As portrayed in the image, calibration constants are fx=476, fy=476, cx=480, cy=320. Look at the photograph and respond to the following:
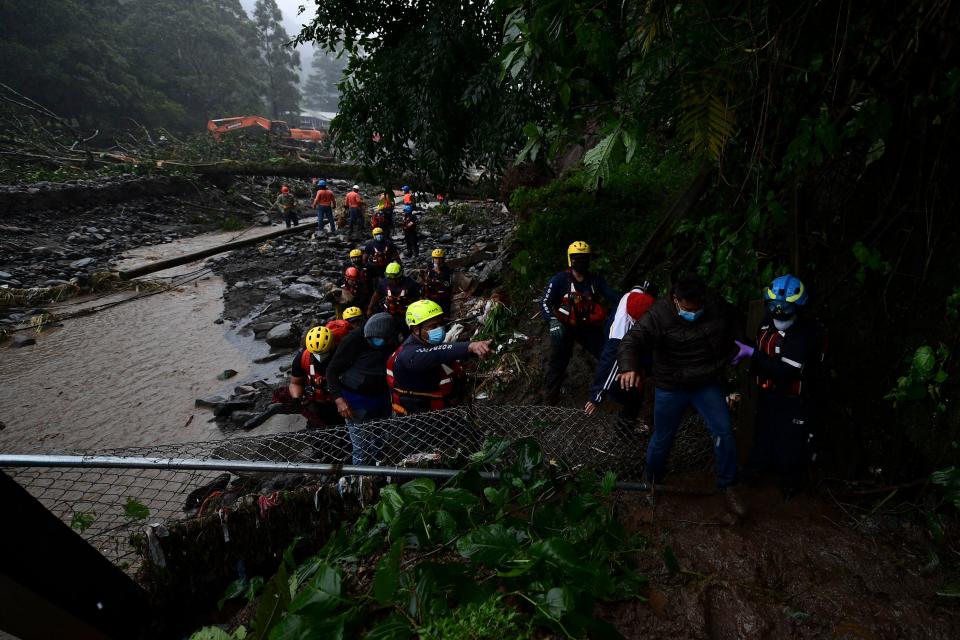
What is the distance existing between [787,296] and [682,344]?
64 cm

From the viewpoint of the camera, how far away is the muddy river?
6.02m

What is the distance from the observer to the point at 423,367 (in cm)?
360

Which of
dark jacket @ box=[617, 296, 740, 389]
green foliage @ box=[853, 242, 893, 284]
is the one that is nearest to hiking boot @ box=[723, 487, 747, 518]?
dark jacket @ box=[617, 296, 740, 389]

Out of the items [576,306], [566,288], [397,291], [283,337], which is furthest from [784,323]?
[283,337]

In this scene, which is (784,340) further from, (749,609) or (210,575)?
(210,575)

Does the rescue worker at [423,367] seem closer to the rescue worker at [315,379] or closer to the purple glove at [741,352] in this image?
the rescue worker at [315,379]

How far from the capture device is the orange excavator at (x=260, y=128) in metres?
30.9

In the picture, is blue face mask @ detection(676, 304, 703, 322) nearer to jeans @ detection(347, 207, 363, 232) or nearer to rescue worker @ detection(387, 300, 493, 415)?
rescue worker @ detection(387, 300, 493, 415)

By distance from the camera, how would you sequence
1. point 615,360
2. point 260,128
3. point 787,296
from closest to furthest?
point 787,296 < point 615,360 < point 260,128

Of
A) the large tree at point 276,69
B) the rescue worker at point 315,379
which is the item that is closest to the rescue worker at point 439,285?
the rescue worker at point 315,379

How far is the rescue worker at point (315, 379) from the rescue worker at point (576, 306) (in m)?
2.09

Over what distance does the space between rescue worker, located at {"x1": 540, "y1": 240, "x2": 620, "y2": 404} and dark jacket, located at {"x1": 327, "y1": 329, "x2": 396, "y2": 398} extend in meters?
1.59

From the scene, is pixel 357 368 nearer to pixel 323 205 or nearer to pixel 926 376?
pixel 926 376

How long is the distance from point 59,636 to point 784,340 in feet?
12.6
